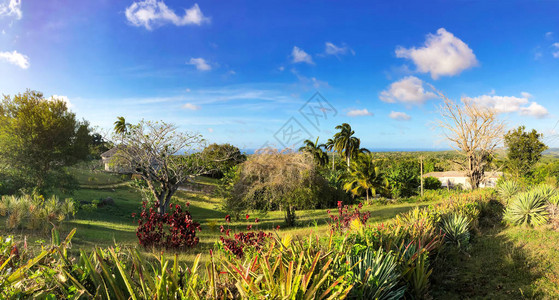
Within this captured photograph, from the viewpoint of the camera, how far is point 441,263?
5.91 m

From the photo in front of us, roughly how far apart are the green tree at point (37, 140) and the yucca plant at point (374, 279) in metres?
19.4

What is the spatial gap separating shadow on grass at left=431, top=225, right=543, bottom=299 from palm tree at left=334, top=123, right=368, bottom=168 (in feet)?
120

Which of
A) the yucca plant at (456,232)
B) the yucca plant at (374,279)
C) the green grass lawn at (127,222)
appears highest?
the yucca plant at (374,279)

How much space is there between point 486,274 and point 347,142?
38778 mm

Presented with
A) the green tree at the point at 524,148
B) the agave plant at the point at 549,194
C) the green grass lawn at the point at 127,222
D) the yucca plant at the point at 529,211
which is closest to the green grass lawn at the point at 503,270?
the yucca plant at the point at 529,211

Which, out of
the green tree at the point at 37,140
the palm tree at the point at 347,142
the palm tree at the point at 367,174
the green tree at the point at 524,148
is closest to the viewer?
the green tree at the point at 37,140

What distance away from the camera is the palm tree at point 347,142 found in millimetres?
43534

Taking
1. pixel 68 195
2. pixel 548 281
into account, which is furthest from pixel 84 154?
pixel 548 281

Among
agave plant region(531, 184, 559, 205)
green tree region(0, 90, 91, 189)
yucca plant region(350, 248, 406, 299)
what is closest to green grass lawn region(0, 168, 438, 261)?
yucca plant region(350, 248, 406, 299)

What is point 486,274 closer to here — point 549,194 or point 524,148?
point 549,194

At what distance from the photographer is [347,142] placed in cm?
4381

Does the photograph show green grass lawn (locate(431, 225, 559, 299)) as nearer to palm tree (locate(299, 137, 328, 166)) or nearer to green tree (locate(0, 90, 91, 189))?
green tree (locate(0, 90, 91, 189))

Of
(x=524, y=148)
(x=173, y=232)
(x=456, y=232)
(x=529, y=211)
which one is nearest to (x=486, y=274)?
(x=456, y=232)

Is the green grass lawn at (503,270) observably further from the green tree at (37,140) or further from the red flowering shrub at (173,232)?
the green tree at (37,140)
